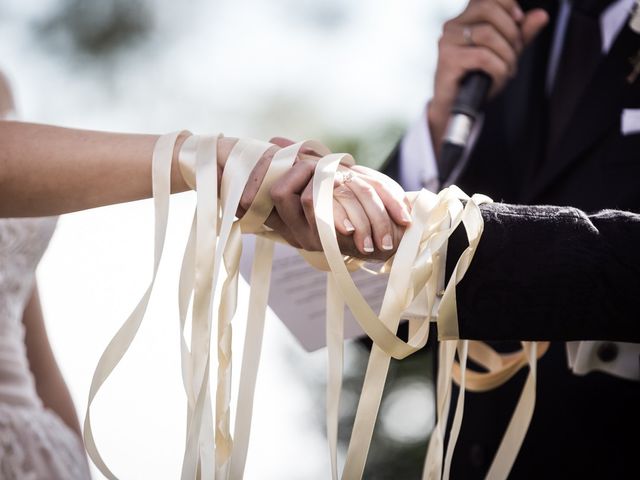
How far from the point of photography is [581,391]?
1.86 m

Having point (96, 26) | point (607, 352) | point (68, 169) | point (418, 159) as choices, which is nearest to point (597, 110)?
point (418, 159)

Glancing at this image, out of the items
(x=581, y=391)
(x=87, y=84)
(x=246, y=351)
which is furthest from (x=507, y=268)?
(x=87, y=84)

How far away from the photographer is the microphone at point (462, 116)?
199 cm

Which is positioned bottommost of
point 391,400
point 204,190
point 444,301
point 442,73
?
point 391,400

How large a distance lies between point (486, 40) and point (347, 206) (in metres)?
0.83

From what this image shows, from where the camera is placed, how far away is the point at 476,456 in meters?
2.00

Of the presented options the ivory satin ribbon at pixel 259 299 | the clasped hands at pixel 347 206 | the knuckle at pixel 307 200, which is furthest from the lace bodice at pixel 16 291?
the knuckle at pixel 307 200

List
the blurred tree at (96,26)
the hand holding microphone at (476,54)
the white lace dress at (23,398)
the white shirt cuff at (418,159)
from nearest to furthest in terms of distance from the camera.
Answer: the white lace dress at (23,398)
the hand holding microphone at (476,54)
the white shirt cuff at (418,159)
the blurred tree at (96,26)

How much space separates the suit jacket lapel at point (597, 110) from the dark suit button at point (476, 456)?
1.96 feet

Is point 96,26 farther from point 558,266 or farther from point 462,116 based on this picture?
point 558,266

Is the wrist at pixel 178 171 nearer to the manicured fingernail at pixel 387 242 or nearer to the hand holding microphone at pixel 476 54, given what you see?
the manicured fingernail at pixel 387 242

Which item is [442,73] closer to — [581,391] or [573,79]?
[573,79]

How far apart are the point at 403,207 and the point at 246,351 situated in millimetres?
337

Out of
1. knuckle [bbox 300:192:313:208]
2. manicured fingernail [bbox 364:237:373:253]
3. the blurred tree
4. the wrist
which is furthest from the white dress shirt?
the blurred tree
